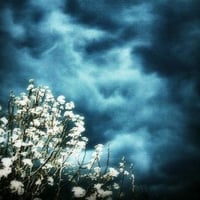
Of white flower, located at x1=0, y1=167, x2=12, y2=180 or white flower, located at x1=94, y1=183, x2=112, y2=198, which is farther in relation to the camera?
white flower, located at x1=0, y1=167, x2=12, y2=180

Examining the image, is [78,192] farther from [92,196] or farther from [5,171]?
[5,171]

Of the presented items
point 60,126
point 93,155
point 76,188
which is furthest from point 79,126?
point 76,188

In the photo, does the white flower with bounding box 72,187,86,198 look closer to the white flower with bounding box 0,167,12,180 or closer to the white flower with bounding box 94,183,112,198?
the white flower with bounding box 94,183,112,198

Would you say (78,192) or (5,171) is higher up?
(5,171)

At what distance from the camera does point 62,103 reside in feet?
44.7

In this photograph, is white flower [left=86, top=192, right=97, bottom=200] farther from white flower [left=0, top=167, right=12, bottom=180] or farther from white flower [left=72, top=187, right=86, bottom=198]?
white flower [left=0, top=167, right=12, bottom=180]

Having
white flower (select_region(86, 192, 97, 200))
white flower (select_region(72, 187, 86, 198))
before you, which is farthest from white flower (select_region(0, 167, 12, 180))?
white flower (select_region(86, 192, 97, 200))

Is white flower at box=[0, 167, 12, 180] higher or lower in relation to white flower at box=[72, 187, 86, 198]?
higher

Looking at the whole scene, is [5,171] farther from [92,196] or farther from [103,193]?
[103,193]

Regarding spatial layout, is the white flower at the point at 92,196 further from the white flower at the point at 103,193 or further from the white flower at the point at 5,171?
the white flower at the point at 5,171

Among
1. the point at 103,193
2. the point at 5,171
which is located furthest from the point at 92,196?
the point at 5,171

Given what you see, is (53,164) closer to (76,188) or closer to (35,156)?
(35,156)

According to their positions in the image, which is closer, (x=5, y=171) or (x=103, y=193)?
(x=103, y=193)

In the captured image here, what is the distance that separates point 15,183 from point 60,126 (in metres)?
6.30
